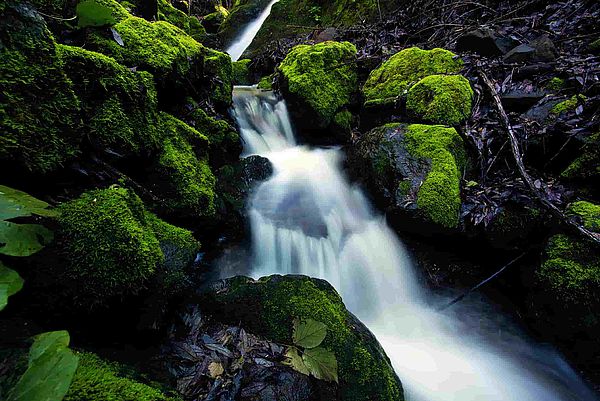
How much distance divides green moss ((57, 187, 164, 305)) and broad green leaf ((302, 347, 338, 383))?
1.04 m

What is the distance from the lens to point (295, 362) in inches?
67.8

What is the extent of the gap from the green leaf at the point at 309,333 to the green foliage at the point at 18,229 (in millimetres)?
1348

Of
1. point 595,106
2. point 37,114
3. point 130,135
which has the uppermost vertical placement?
point 37,114

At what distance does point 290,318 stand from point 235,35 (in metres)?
16.0

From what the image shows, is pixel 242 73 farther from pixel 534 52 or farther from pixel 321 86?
pixel 534 52

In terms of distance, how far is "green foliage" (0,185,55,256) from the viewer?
110cm

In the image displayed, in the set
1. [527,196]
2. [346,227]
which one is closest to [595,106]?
[527,196]

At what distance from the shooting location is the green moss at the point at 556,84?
4367 millimetres

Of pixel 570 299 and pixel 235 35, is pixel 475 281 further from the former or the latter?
pixel 235 35

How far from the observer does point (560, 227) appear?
10.1ft

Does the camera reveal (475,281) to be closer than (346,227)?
Yes

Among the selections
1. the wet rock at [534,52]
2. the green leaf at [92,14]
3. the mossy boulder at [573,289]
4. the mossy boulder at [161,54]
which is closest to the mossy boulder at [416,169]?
the mossy boulder at [573,289]

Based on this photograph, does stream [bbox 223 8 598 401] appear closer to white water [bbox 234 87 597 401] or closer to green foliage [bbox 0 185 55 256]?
white water [bbox 234 87 597 401]

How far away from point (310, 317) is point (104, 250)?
1.27m
